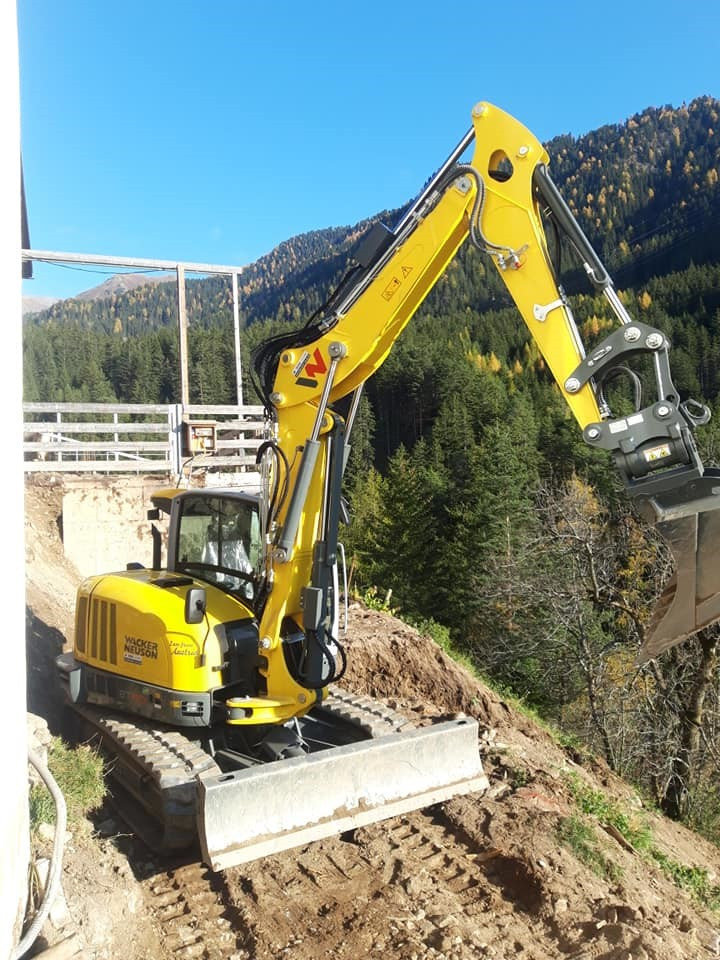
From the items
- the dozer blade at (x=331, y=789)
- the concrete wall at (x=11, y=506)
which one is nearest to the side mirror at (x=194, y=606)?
the dozer blade at (x=331, y=789)

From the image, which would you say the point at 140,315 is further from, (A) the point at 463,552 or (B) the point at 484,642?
(B) the point at 484,642

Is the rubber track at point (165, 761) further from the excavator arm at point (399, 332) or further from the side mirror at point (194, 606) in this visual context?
the side mirror at point (194, 606)

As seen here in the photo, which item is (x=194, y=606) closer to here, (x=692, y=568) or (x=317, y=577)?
(x=317, y=577)

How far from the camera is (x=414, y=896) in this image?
487cm

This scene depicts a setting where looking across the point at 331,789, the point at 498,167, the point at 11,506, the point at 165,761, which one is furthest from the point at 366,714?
the point at 498,167

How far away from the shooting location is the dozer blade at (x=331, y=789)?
4809 mm

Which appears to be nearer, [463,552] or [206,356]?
[463,552]

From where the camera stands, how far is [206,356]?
75188 millimetres

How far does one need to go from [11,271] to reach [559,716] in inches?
753

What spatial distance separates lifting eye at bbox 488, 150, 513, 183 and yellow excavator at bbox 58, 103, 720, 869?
0.01m

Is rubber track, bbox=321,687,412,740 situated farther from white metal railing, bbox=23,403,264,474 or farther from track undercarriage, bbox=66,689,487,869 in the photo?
white metal railing, bbox=23,403,264,474

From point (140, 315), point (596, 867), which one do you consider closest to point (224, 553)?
point (596, 867)

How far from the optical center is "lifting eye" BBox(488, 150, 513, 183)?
485cm

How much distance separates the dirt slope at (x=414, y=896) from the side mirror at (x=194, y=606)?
1525 millimetres
